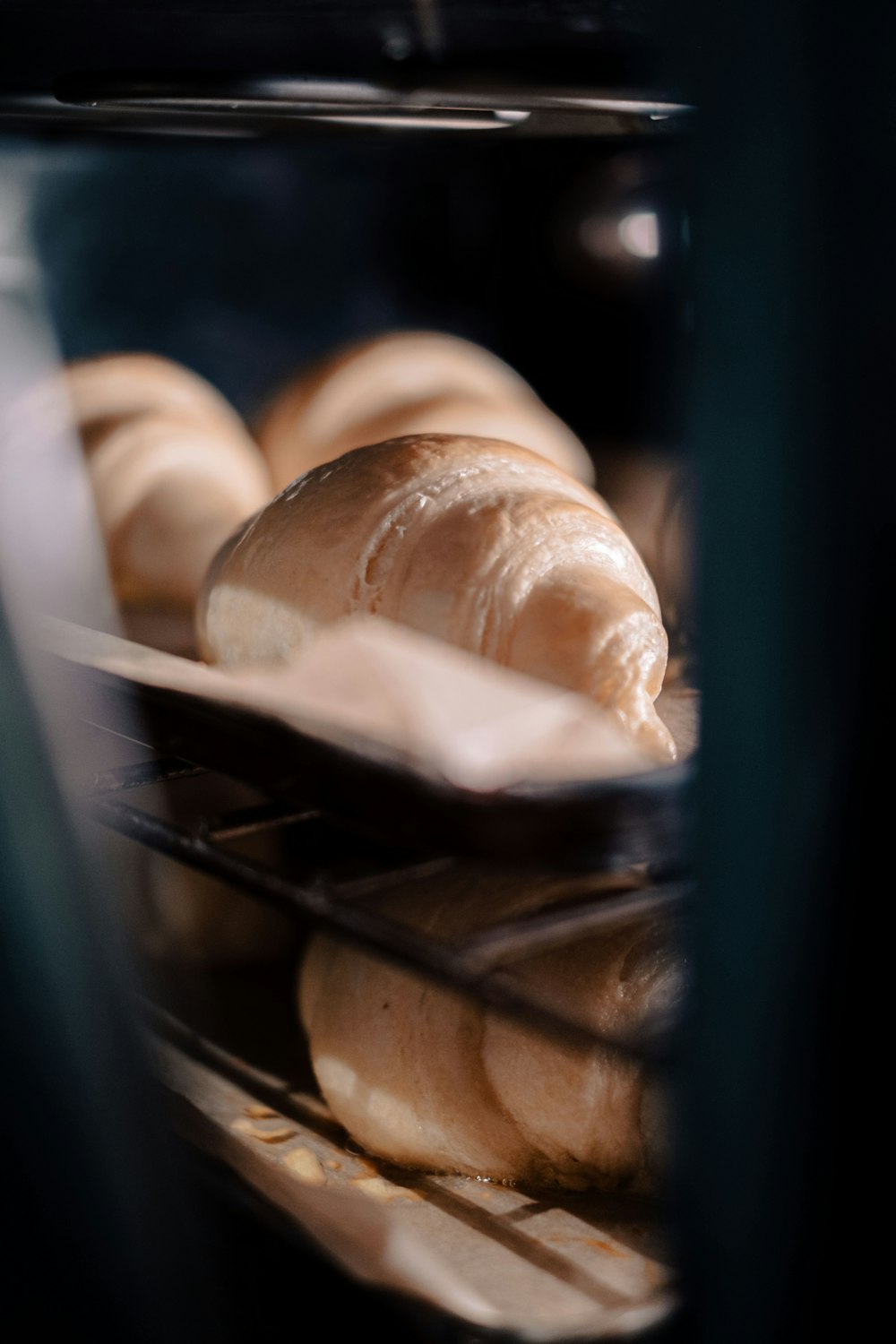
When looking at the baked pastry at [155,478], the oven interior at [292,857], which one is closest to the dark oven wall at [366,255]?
the oven interior at [292,857]

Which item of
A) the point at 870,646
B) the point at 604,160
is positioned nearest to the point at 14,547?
the point at 870,646

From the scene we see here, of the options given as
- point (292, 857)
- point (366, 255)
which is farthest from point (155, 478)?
point (366, 255)

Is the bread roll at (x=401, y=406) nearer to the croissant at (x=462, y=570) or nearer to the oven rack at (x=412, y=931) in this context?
the croissant at (x=462, y=570)

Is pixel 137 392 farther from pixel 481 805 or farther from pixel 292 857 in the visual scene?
pixel 481 805

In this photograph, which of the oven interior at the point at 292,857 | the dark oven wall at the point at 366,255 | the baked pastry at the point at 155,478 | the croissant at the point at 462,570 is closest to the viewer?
the oven interior at the point at 292,857

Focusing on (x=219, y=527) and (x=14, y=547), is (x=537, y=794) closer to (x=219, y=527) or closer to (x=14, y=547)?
(x=14, y=547)
